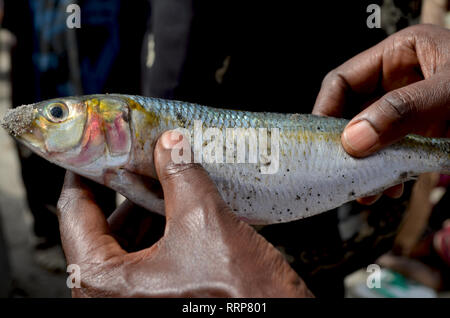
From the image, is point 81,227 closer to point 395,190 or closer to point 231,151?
point 231,151

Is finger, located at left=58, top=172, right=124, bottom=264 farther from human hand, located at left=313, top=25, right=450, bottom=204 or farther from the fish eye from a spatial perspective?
human hand, located at left=313, top=25, right=450, bottom=204

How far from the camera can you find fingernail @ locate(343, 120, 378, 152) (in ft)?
5.64

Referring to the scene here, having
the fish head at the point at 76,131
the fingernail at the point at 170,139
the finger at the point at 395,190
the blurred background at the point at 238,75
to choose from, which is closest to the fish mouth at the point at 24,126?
the fish head at the point at 76,131

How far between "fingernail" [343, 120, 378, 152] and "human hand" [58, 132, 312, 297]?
0.73 meters

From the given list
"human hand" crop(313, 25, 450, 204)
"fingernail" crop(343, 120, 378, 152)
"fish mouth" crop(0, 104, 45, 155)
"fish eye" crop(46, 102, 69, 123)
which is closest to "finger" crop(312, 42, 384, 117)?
"human hand" crop(313, 25, 450, 204)

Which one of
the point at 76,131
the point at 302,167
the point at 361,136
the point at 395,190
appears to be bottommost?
the point at 395,190

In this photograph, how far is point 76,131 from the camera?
5.17ft

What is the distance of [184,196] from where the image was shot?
135cm

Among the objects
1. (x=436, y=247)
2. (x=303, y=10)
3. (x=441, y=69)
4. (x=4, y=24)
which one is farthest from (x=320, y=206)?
(x=4, y=24)

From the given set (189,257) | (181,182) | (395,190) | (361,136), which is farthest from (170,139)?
(395,190)

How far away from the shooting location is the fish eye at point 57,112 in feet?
5.16

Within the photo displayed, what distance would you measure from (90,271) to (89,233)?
0.57 ft

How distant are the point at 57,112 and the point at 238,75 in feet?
3.48

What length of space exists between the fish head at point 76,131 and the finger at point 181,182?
0.61 feet
